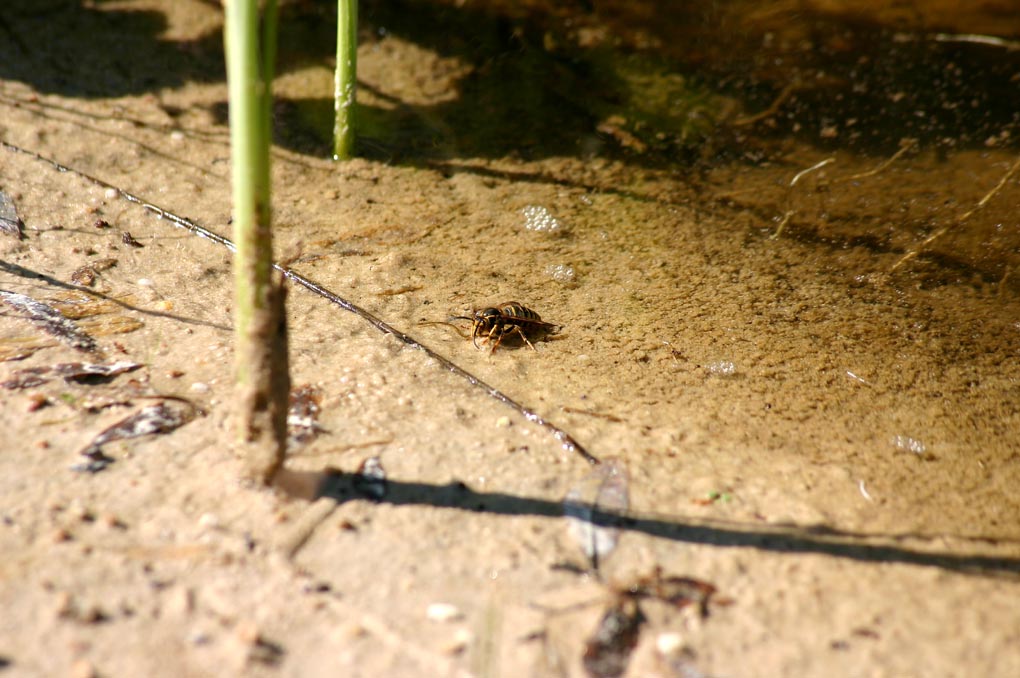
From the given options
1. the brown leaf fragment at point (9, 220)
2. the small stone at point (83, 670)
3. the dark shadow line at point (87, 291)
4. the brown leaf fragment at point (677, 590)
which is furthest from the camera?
the brown leaf fragment at point (9, 220)

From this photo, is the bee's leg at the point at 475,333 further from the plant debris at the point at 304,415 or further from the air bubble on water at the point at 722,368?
the air bubble on water at the point at 722,368

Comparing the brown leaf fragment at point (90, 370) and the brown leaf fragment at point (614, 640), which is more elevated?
the brown leaf fragment at point (614, 640)

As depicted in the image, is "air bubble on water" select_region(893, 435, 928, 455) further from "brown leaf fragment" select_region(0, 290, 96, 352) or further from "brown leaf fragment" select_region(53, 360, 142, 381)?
"brown leaf fragment" select_region(0, 290, 96, 352)

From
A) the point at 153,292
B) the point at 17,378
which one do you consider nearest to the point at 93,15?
the point at 153,292

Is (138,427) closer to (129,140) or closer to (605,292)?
(605,292)

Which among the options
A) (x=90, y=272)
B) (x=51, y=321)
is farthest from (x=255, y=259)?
(x=90, y=272)

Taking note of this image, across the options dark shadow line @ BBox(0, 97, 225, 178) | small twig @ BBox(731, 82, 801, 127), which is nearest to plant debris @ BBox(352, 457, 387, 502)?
dark shadow line @ BBox(0, 97, 225, 178)

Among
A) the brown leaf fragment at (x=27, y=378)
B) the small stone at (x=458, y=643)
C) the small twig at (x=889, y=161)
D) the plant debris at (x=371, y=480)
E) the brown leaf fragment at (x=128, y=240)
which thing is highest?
the small twig at (x=889, y=161)

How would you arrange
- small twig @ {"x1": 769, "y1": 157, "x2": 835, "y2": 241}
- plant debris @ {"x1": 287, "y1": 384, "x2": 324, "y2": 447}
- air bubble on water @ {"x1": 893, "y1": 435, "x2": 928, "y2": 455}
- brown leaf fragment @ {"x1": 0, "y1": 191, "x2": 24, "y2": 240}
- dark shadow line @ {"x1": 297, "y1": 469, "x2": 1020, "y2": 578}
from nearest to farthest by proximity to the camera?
dark shadow line @ {"x1": 297, "y1": 469, "x2": 1020, "y2": 578} → plant debris @ {"x1": 287, "y1": 384, "x2": 324, "y2": 447} → air bubble on water @ {"x1": 893, "y1": 435, "x2": 928, "y2": 455} → brown leaf fragment @ {"x1": 0, "y1": 191, "x2": 24, "y2": 240} → small twig @ {"x1": 769, "y1": 157, "x2": 835, "y2": 241}

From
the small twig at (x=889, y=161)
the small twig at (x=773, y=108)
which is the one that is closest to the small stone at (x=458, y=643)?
the small twig at (x=889, y=161)
